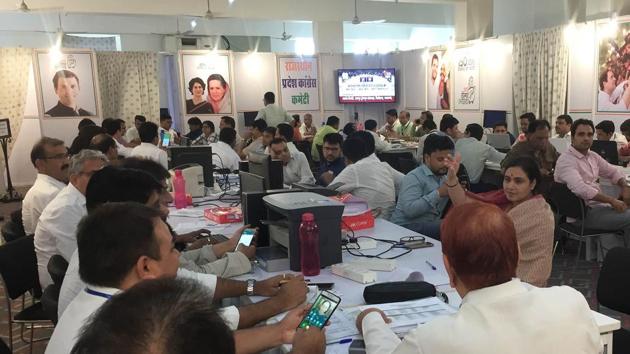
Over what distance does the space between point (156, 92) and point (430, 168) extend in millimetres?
8882

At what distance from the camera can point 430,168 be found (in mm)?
3979

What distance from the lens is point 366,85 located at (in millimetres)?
12727

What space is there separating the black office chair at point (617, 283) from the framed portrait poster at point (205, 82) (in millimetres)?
9852

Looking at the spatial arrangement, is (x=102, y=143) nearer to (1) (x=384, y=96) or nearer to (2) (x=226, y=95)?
(2) (x=226, y=95)

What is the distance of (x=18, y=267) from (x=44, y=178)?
1.16m

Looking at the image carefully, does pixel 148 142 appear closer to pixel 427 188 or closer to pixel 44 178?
pixel 44 178

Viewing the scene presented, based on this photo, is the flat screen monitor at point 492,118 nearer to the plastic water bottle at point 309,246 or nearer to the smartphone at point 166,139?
the smartphone at point 166,139

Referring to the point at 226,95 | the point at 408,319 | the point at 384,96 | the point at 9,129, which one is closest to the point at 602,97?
the point at 384,96

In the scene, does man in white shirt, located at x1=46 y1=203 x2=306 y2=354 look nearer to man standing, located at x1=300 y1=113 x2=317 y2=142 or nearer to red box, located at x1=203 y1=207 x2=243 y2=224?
red box, located at x1=203 y1=207 x2=243 y2=224

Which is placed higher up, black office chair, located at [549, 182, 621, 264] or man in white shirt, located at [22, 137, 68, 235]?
man in white shirt, located at [22, 137, 68, 235]

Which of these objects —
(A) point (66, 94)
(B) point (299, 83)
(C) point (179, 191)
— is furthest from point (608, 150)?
(A) point (66, 94)

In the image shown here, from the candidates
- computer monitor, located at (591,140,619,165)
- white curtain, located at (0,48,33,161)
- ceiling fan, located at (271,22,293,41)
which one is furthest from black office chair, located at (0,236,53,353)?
ceiling fan, located at (271,22,293,41)

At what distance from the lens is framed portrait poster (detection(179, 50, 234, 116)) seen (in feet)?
37.1

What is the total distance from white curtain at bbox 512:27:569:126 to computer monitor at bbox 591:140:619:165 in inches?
129
